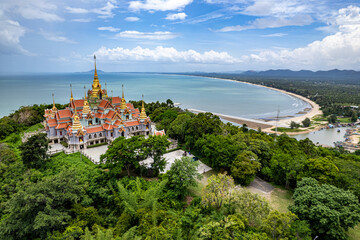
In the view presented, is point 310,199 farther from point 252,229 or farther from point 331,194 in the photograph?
point 252,229

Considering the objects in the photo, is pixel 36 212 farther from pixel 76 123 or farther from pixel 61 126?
pixel 61 126

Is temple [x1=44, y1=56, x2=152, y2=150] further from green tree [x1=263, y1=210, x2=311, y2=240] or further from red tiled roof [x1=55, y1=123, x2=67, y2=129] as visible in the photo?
green tree [x1=263, y1=210, x2=311, y2=240]

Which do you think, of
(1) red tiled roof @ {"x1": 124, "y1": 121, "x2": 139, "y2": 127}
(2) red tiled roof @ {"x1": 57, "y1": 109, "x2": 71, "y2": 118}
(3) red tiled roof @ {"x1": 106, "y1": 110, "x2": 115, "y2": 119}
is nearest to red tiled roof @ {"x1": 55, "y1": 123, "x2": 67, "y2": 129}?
(2) red tiled roof @ {"x1": 57, "y1": 109, "x2": 71, "y2": 118}

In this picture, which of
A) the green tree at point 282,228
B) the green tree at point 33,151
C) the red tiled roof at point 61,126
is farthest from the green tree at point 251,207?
the red tiled roof at point 61,126

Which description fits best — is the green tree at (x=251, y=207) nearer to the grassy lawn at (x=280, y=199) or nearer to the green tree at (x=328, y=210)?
the green tree at (x=328, y=210)

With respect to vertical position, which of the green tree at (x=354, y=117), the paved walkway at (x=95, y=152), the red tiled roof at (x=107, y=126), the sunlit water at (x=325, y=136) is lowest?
the sunlit water at (x=325, y=136)

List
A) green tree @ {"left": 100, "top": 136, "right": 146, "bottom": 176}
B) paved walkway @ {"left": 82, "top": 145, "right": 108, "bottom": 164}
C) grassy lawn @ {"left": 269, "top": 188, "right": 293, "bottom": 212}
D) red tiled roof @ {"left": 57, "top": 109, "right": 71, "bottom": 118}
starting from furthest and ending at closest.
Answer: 1. red tiled roof @ {"left": 57, "top": 109, "right": 71, "bottom": 118}
2. paved walkway @ {"left": 82, "top": 145, "right": 108, "bottom": 164}
3. green tree @ {"left": 100, "top": 136, "right": 146, "bottom": 176}
4. grassy lawn @ {"left": 269, "top": 188, "right": 293, "bottom": 212}

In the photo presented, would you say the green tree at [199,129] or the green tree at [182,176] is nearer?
the green tree at [182,176]
